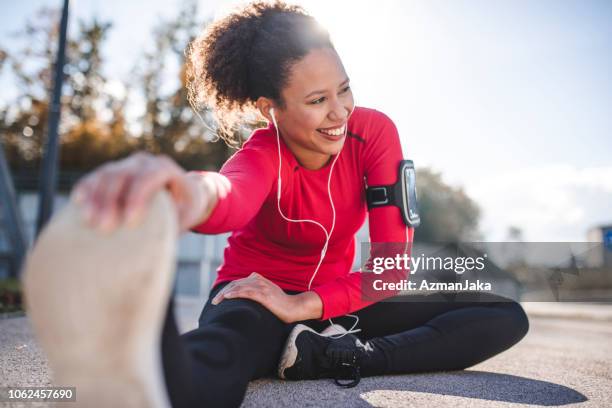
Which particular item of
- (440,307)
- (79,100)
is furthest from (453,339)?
(79,100)

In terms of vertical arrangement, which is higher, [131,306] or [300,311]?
[131,306]

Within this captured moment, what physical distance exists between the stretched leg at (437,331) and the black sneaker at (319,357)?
0.31 feet

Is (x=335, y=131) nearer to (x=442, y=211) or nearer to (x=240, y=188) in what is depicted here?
(x=240, y=188)

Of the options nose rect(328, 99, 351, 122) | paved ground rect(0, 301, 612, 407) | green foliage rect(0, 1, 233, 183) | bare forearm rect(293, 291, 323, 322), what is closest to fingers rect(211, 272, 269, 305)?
bare forearm rect(293, 291, 323, 322)

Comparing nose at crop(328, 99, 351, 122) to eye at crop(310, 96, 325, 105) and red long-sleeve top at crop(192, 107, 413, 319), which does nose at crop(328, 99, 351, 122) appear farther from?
red long-sleeve top at crop(192, 107, 413, 319)

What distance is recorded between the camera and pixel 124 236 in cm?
79

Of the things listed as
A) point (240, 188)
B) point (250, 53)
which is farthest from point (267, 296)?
point (250, 53)

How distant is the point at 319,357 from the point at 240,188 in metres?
0.70

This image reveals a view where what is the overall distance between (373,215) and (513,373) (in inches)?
36.4

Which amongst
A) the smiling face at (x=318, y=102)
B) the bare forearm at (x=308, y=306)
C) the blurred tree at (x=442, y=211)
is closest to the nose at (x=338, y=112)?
the smiling face at (x=318, y=102)

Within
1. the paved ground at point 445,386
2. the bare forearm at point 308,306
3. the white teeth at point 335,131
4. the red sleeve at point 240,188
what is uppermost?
the white teeth at point 335,131

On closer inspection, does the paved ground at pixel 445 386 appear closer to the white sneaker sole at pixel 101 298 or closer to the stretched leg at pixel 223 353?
the stretched leg at pixel 223 353

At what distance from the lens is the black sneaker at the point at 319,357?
5.71ft

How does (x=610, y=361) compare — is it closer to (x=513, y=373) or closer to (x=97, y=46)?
(x=513, y=373)
